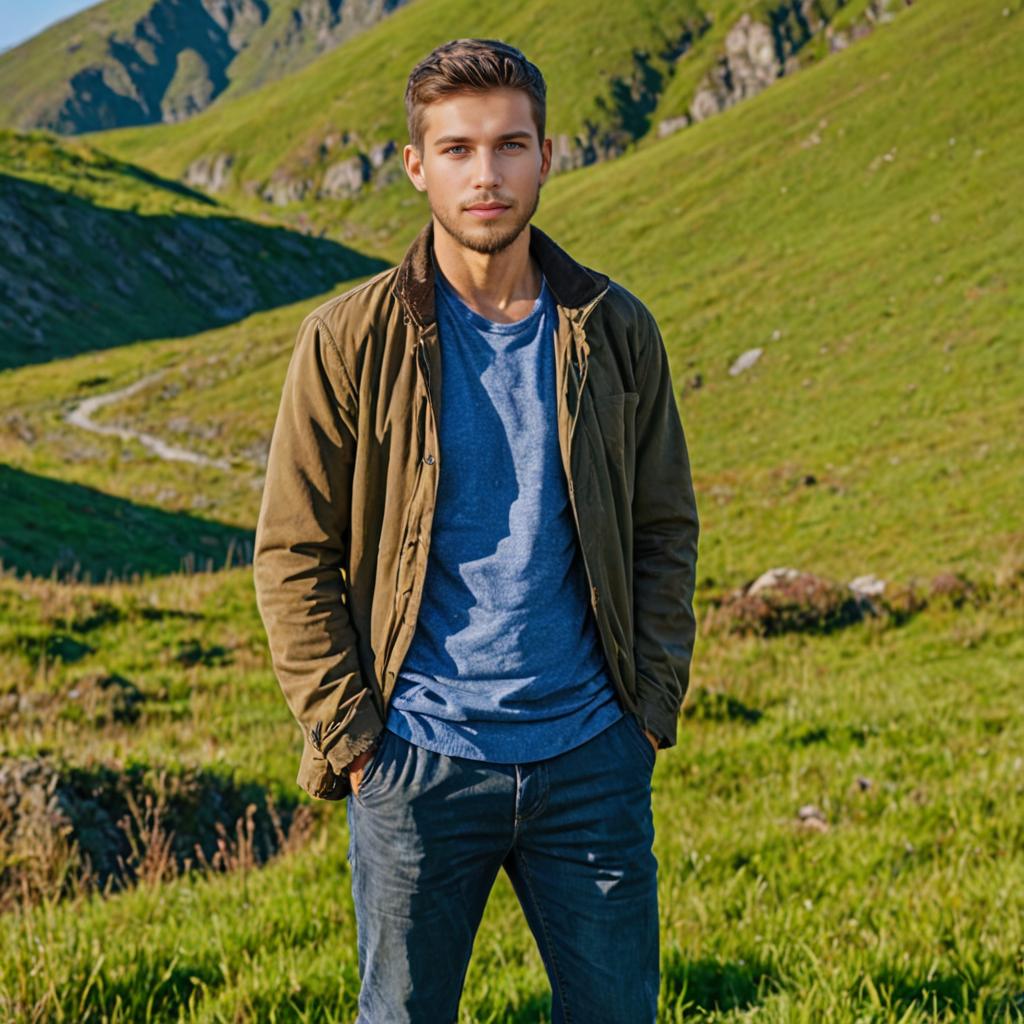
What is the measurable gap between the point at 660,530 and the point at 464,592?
83 cm

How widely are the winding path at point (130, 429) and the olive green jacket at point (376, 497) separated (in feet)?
131

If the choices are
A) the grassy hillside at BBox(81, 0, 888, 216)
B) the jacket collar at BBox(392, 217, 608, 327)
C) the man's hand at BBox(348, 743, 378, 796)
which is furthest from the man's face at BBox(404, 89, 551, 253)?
the grassy hillside at BBox(81, 0, 888, 216)

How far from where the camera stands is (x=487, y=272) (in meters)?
3.43

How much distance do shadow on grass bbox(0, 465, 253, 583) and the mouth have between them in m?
19.8

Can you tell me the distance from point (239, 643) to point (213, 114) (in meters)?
202

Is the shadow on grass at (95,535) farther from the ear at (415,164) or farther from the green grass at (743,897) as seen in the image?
the ear at (415,164)

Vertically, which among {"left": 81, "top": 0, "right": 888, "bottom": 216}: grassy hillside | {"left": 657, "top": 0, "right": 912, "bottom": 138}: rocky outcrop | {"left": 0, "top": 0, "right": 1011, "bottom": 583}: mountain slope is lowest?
{"left": 0, "top": 0, "right": 1011, "bottom": 583}: mountain slope

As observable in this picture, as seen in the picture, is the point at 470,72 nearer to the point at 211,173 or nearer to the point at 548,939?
the point at 548,939

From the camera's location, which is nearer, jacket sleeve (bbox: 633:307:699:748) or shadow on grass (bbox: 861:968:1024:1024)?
jacket sleeve (bbox: 633:307:699:748)

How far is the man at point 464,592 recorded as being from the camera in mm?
3248

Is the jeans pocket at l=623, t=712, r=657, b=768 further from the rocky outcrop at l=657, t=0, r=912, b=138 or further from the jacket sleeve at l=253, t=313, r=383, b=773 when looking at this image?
the rocky outcrop at l=657, t=0, r=912, b=138

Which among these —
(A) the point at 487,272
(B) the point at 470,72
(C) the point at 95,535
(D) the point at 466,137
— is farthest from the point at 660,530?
(C) the point at 95,535

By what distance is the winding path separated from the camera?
144ft

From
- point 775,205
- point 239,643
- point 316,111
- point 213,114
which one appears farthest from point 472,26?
point 239,643
